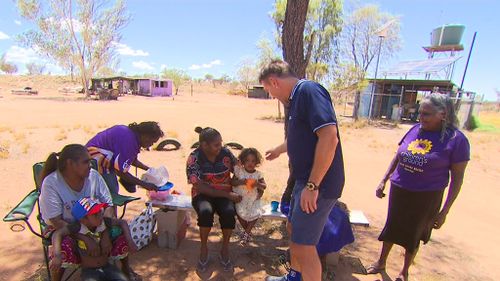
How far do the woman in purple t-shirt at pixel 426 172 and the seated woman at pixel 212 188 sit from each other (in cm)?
155

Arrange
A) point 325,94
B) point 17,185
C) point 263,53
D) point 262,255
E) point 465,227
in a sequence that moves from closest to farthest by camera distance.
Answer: point 325,94 < point 262,255 < point 465,227 < point 17,185 < point 263,53

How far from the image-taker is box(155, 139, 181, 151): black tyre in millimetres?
8376

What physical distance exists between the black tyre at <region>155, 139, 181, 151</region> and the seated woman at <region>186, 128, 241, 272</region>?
17.1ft

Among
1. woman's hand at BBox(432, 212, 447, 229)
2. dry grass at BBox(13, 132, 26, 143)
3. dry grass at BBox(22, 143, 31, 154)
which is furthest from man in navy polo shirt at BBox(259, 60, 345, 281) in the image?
dry grass at BBox(13, 132, 26, 143)

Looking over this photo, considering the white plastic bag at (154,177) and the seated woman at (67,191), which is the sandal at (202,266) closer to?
the seated woman at (67,191)

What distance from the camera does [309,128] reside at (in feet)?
6.98

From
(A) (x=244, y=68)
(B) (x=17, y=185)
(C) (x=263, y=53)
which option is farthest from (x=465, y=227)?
(A) (x=244, y=68)

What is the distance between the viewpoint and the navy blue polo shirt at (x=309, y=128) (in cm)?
201

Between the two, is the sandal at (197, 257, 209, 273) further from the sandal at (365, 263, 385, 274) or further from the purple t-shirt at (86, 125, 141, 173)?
the sandal at (365, 263, 385, 274)

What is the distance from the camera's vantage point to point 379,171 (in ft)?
26.5

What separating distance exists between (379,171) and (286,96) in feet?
21.5

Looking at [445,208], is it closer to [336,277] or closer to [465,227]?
[336,277]

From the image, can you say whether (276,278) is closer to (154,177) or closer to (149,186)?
(149,186)

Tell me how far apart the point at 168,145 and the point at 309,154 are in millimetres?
7382
